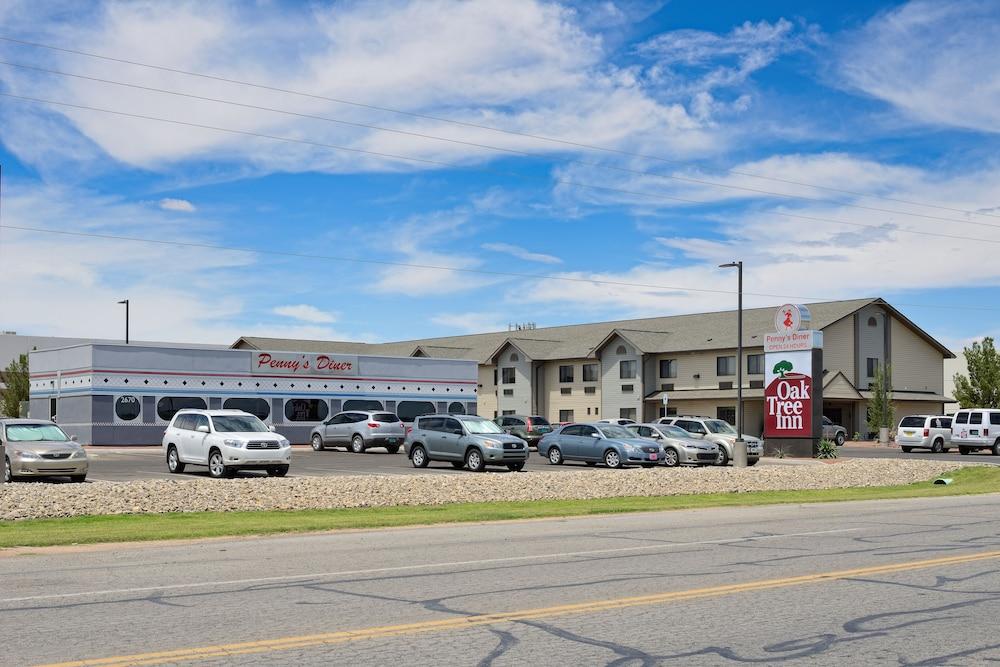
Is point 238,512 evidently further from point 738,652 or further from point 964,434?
point 964,434

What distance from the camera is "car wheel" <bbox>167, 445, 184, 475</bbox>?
1166 inches

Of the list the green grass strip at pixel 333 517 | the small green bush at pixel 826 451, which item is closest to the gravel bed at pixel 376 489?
the green grass strip at pixel 333 517

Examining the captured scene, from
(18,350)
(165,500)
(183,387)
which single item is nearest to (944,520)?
(165,500)

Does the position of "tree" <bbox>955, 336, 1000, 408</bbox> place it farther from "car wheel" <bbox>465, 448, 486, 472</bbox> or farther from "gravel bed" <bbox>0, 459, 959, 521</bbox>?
"car wheel" <bbox>465, 448, 486, 472</bbox>

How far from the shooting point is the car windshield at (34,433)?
25686 millimetres

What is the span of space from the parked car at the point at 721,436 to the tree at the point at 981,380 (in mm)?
34094

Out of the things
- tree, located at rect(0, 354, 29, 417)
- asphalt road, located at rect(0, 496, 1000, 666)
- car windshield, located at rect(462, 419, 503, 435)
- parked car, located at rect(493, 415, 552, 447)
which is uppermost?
tree, located at rect(0, 354, 29, 417)

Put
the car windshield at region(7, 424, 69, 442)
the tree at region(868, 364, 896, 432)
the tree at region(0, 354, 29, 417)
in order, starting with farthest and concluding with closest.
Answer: the tree at region(0, 354, 29, 417) → the tree at region(868, 364, 896, 432) → the car windshield at region(7, 424, 69, 442)

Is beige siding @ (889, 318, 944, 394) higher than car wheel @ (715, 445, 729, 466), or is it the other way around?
beige siding @ (889, 318, 944, 394)

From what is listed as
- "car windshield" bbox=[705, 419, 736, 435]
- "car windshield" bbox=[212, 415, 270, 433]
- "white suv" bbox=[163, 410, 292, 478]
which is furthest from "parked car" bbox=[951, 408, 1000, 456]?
"car windshield" bbox=[212, 415, 270, 433]

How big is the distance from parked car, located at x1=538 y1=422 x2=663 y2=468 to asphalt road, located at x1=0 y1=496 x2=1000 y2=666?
17863 millimetres

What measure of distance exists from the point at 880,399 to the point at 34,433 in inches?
1941

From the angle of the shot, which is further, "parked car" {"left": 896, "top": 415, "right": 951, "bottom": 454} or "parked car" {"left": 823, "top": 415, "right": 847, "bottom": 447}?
"parked car" {"left": 823, "top": 415, "right": 847, "bottom": 447}

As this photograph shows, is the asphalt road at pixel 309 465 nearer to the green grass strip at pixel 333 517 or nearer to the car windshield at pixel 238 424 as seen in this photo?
the car windshield at pixel 238 424
